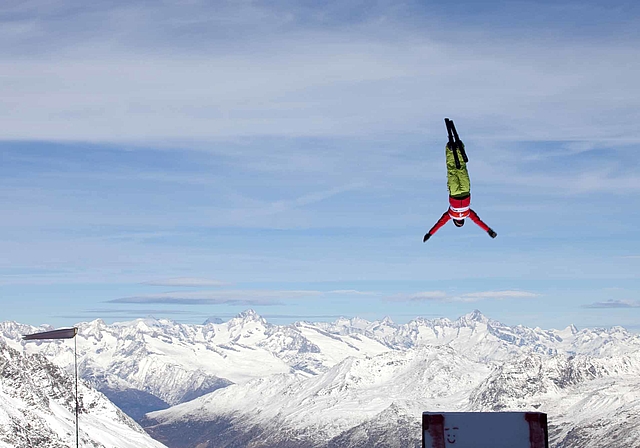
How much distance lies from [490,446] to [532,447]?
3.95 feet

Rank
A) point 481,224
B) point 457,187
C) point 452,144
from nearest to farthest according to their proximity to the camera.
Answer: point 452,144 < point 457,187 < point 481,224

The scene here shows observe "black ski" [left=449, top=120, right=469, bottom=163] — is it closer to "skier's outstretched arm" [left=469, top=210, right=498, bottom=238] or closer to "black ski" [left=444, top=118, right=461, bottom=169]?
"black ski" [left=444, top=118, right=461, bottom=169]

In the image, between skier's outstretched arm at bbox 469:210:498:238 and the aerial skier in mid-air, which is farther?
skier's outstretched arm at bbox 469:210:498:238

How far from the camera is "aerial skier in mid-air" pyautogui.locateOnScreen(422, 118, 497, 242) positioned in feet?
112

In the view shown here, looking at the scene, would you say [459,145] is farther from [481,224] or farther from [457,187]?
[481,224]

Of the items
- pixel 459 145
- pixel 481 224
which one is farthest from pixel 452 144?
pixel 481 224

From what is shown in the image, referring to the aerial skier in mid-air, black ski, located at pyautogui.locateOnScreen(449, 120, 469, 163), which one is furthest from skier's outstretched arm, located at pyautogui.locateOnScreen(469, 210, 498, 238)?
black ski, located at pyautogui.locateOnScreen(449, 120, 469, 163)

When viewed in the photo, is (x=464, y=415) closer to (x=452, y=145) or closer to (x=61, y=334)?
(x=452, y=145)

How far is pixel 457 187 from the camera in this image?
3641 cm

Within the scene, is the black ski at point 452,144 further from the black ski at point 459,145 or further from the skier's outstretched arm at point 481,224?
the skier's outstretched arm at point 481,224

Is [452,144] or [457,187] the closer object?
[452,144]

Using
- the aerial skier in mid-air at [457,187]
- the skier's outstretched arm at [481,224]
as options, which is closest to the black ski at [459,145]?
the aerial skier in mid-air at [457,187]

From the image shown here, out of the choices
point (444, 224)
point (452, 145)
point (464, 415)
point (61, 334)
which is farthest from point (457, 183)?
point (61, 334)

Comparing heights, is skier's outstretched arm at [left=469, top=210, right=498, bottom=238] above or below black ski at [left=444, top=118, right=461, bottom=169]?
below
